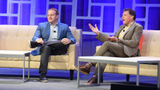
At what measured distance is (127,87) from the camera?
2.54m

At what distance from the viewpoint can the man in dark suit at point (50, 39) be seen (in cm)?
518

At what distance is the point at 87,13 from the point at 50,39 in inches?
65.9

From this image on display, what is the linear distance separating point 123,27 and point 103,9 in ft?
6.11

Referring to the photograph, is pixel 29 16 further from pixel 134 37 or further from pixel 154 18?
pixel 134 37

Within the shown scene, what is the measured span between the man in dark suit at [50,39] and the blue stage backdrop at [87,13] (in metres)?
1.49

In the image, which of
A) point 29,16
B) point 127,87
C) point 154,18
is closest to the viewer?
point 127,87

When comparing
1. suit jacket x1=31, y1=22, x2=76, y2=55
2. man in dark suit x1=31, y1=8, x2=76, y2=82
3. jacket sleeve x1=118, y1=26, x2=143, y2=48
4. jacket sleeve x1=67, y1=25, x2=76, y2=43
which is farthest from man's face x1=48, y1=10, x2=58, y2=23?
jacket sleeve x1=118, y1=26, x2=143, y2=48

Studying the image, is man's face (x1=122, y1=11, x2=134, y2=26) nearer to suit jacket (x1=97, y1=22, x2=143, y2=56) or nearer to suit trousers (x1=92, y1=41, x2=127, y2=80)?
suit jacket (x1=97, y1=22, x2=143, y2=56)

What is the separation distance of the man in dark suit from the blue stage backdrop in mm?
1487

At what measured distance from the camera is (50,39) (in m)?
5.64

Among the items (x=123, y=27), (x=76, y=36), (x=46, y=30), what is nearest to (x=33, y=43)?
(x=46, y=30)

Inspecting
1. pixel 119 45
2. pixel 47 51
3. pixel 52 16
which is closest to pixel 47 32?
pixel 52 16

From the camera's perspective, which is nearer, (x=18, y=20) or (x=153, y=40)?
(x=153, y=40)

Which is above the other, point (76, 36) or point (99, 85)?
point (76, 36)
